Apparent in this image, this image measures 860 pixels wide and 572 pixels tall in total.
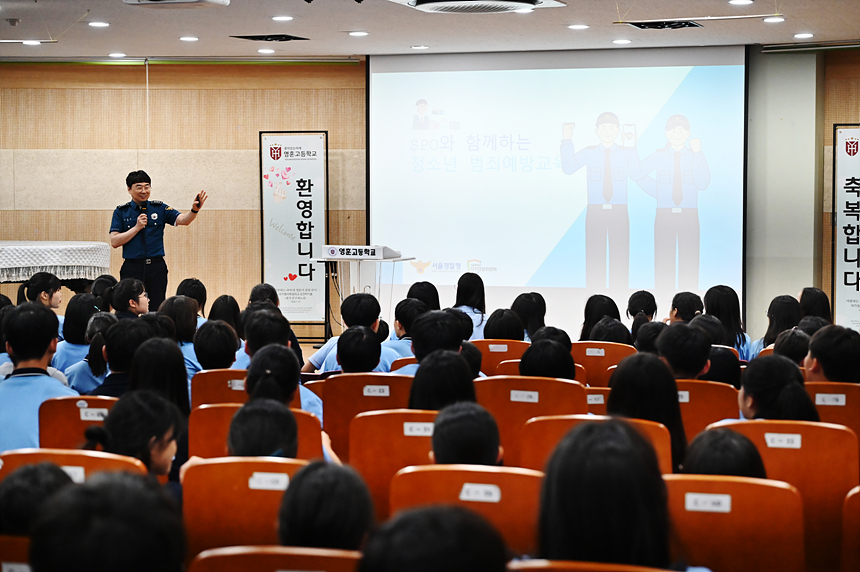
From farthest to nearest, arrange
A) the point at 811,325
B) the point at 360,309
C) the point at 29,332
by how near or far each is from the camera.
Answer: the point at 360,309 → the point at 811,325 → the point at 29,332

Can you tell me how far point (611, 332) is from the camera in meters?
5.18

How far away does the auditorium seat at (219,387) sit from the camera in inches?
143

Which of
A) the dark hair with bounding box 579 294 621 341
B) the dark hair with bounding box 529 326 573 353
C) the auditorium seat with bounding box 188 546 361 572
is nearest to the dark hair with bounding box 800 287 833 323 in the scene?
the dark hair with bounding box 579 294 621 341

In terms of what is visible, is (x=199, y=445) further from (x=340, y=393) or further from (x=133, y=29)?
(x=133, y=29)

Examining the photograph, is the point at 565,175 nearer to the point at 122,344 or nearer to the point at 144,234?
the point at 144,234

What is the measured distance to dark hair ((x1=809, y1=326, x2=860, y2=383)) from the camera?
3639 mm

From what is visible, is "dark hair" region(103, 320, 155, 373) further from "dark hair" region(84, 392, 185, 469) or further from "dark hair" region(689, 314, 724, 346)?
"dark hair" region(689, 314, 724, 346)

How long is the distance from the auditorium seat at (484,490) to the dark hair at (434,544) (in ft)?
2.70

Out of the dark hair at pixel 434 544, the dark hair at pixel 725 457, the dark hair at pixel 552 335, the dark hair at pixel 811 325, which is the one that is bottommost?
the dark hair at pixel 725 457

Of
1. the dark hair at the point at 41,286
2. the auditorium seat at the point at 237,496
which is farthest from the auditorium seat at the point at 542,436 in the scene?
the dark hair at the point at 41,286

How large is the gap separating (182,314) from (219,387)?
116 cm

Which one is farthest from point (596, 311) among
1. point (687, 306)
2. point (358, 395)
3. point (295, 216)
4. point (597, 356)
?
point (295, 216)

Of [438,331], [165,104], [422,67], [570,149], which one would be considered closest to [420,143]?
[422,67]

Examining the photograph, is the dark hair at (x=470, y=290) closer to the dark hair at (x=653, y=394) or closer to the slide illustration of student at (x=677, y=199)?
the dark hair at (x=653, y=394)
